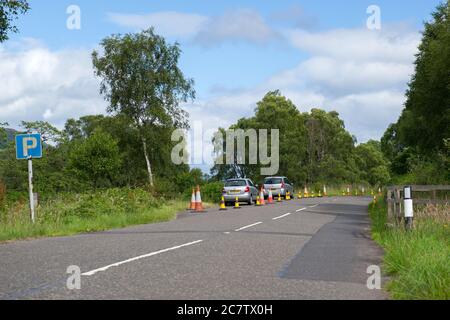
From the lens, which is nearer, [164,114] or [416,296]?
[416,296]

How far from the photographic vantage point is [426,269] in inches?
283

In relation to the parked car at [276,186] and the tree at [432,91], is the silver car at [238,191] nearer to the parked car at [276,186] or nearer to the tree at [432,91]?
the parked car at [276,186]

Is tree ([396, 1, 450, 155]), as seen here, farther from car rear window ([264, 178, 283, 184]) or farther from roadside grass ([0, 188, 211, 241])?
roadside grass ([0, 188, 211, 241])

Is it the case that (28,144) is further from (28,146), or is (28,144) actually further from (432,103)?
(432,103)

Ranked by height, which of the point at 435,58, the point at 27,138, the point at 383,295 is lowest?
the point at 383,295

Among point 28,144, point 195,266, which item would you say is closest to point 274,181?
point 28,144

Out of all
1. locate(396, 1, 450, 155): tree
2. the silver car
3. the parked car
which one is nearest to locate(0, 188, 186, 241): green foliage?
the silver car

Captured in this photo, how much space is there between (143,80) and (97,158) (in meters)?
8.01

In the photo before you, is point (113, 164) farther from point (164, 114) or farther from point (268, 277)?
point (268, 277)

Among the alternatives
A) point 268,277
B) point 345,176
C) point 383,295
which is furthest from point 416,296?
point 345,176

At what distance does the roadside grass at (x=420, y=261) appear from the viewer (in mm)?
6457

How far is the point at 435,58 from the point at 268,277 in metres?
20.2

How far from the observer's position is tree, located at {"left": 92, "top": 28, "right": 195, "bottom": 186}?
164 feet

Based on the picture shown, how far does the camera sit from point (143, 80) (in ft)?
164
